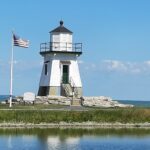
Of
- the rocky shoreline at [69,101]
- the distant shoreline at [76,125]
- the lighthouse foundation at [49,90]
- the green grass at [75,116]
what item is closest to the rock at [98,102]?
the rocky shoreline at [69,101]

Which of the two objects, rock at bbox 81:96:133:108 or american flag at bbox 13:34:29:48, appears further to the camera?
rock at bbox 81:96:133:108

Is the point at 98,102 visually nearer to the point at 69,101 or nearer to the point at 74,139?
the point at 69,101

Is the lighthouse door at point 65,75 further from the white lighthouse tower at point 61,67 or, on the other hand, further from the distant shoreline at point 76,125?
the distant shoreline at point 76,125

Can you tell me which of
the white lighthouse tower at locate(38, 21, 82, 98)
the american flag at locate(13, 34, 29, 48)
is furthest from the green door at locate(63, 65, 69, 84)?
the american flag at locate(13, 34, 29, 48)

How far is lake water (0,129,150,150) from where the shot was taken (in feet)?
144

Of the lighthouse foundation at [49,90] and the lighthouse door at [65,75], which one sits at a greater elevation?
the lighthouse door at [65,75]

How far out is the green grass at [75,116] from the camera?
57.6m

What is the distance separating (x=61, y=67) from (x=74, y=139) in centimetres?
2677


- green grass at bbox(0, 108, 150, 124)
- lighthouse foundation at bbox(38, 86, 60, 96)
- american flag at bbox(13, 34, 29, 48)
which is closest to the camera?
green grass at bbox(0, 108, 150, 124)

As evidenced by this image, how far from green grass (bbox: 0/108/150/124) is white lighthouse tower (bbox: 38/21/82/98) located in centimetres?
1239

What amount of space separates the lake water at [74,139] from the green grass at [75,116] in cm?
383

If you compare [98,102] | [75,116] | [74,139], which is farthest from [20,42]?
[74,139]

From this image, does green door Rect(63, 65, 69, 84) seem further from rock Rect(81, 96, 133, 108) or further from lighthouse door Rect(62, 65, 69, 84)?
rock Rect(81, 96, 133, 108)

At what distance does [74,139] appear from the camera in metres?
48.8
